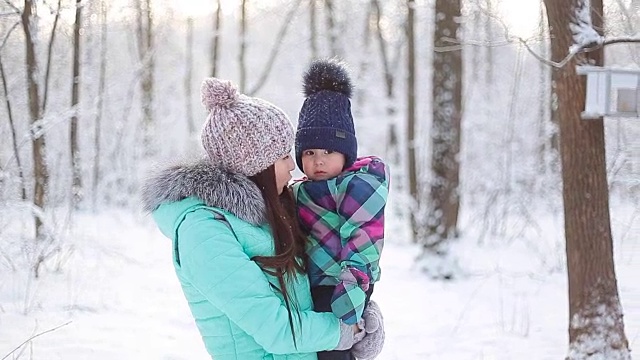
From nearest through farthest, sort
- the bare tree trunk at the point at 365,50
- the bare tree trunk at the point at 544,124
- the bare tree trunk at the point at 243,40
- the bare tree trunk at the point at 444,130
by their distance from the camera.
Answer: the bare tree trunk at the point at 444,130
the bare tree trunk at the point at 544,124
the bare tree trunk at the point at 243,40
the bare tree trunk at the point at 365,50

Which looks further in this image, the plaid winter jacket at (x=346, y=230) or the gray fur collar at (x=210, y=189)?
the plaid winter jacket at (x=346, y=230)

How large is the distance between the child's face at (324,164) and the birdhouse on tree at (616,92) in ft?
6.65

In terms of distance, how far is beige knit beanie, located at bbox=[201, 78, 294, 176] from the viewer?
1.93 meters

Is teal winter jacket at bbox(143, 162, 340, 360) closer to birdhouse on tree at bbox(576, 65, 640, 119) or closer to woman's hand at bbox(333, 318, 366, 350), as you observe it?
woman's hand at bbox(333, 318, 366, 350)

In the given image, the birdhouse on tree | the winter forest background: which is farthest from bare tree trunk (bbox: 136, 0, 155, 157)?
the birdhouse on tree

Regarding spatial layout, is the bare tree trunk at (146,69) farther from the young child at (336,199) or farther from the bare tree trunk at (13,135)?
the young child at (336,199)

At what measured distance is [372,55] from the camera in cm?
2309

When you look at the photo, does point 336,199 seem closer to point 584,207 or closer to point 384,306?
point 584,207

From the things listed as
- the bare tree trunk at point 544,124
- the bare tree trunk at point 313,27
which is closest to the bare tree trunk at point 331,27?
the bare tree trunk at point 313,27

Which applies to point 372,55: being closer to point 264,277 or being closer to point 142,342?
point 142,342

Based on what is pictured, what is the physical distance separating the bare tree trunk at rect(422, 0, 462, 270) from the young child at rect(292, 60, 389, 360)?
5.67 m

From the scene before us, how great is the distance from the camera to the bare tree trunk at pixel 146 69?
684 inches

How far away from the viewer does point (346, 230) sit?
2.07 metres

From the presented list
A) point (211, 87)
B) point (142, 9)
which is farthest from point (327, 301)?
point (142, 9)
